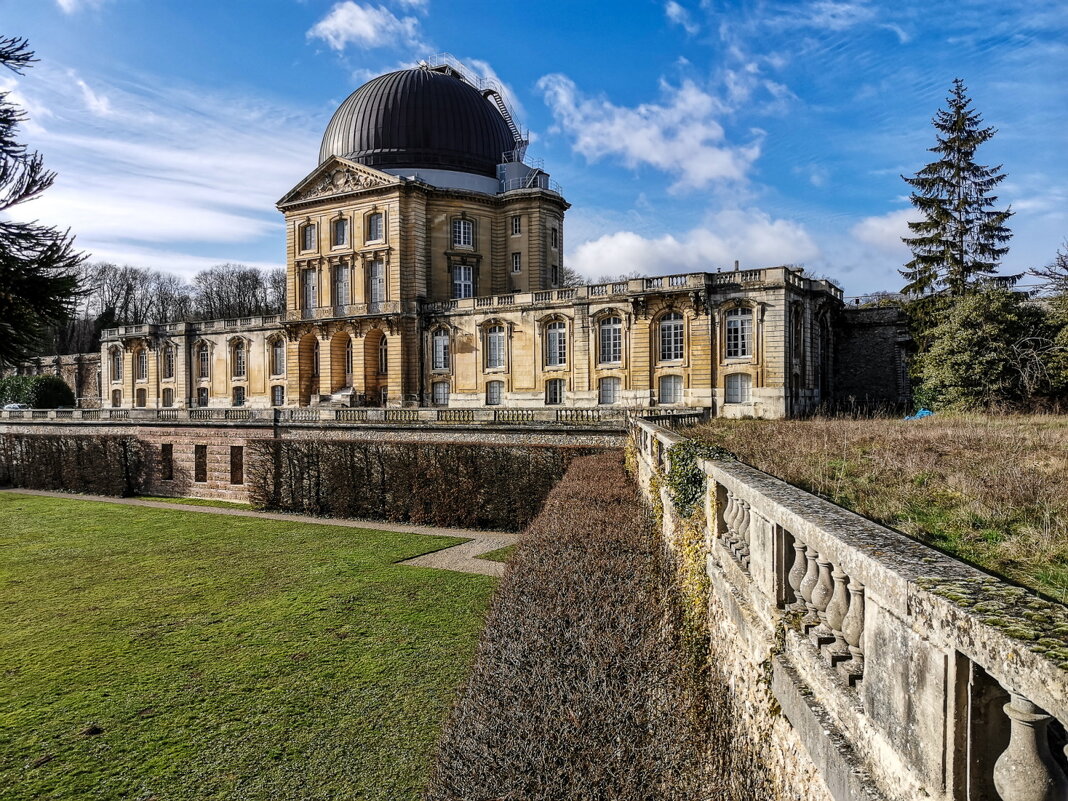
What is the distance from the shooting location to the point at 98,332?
74.1 m

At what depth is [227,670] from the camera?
1055 cm

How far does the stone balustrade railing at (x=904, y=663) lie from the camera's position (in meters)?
1.65

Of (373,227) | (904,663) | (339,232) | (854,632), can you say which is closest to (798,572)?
(854,632)

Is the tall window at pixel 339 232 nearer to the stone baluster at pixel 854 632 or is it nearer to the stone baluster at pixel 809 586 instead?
the stone baluster at pixel 809 586

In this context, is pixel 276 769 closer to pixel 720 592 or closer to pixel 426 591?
pixel 720 592

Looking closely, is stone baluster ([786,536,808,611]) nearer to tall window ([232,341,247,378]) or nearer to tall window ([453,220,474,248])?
tall window ([453,220,474,248])

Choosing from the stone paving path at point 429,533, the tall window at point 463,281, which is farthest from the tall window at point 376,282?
the stone paving path at point 429,533

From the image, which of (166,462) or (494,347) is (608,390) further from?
(166,462)

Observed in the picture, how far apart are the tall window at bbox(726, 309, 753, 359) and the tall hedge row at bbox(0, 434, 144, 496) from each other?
29766 mm

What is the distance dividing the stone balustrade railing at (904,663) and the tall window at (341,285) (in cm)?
4411

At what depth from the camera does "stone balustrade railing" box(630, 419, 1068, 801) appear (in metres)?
1.65


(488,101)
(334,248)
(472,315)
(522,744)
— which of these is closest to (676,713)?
(522,744)

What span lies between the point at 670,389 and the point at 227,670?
89.7ft

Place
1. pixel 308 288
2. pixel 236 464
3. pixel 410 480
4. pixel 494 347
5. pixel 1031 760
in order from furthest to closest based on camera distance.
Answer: pixel 308 288 < pixel 494 347 < pixel 236 464 < pixel 410 480 < pixel 1031 760
